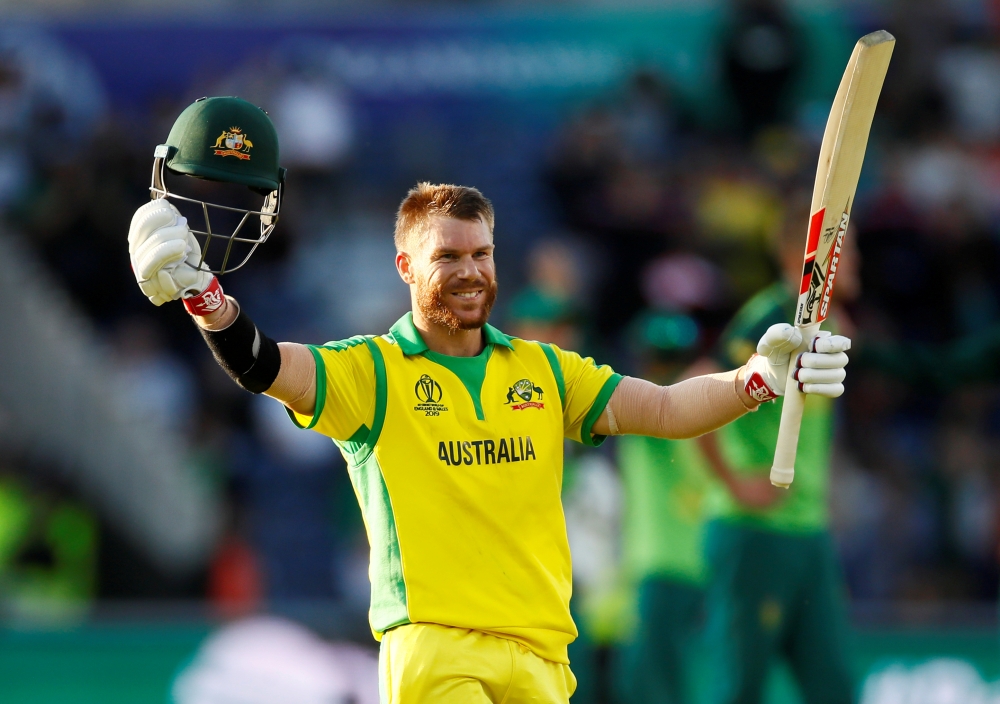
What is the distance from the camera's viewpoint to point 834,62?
41.2 feet

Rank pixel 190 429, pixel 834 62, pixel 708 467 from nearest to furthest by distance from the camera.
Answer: pixel 708 467
pixel 190 429
pixel 834 62

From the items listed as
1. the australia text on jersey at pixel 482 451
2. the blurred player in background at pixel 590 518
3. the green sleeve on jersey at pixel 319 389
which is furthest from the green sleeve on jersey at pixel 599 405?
the blurred player in background at pixel 590 518

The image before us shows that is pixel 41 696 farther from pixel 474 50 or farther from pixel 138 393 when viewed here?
pixel 474 50

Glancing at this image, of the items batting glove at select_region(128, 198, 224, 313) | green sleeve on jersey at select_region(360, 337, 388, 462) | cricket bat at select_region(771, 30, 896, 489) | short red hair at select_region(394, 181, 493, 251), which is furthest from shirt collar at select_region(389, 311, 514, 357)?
cricket bat at select_region(771, 30, 896, 489)

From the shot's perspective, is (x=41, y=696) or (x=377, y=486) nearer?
(x=377, y=486)

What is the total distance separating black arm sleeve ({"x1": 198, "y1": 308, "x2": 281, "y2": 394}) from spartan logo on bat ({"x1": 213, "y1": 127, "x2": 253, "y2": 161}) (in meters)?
0.47

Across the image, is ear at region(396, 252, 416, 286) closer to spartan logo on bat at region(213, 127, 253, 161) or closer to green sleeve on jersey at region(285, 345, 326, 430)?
green sleeve on jersey at region(285, 345, 326, 430)

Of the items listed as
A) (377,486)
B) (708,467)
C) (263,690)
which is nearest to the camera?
(377,486)

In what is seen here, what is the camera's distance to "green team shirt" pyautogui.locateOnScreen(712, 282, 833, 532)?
6016 mm

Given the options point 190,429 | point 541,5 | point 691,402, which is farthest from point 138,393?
point 691,402

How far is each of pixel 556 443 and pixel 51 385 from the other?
8817 mm

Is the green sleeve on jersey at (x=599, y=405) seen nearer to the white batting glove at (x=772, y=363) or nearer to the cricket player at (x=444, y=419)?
the cricket player at (x=444, y=419)

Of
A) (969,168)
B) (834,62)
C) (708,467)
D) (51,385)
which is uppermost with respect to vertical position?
(834,62)

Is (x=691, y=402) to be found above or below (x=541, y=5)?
below
